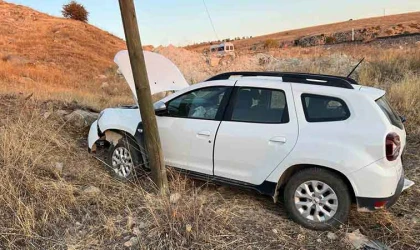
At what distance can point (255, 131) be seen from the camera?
13.5ft

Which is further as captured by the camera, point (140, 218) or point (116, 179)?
point (116, 179)

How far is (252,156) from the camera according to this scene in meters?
4.13

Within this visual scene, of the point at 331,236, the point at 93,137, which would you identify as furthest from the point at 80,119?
the point at 331,236

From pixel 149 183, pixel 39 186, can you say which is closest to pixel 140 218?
pixel 149 183

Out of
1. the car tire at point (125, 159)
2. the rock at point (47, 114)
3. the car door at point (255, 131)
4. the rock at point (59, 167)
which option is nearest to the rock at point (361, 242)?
the car door at point (255, 131)

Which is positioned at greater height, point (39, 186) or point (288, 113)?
point (288, 113)

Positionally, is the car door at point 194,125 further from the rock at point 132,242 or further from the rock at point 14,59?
the rock at point 14,59

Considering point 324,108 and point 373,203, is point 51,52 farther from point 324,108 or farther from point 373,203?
point 373,203

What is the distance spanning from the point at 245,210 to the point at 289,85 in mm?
1500

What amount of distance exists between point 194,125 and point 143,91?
2.66 feet

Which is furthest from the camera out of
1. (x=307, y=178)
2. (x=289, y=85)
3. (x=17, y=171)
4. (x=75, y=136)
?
(x=75, y=136)

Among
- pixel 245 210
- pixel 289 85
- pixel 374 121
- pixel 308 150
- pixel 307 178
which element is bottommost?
pixel 245 210

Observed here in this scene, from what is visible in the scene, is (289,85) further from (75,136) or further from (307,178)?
(75,136)

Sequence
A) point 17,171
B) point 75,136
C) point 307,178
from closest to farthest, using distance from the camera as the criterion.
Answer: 1. point 307,178
2. point 17,171
3. point 75,136
